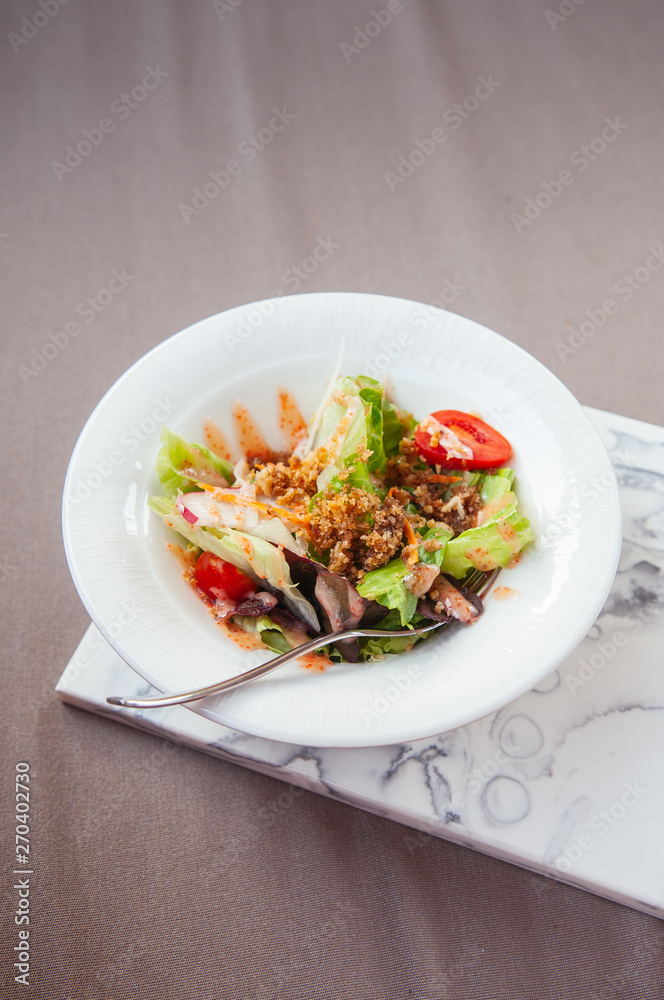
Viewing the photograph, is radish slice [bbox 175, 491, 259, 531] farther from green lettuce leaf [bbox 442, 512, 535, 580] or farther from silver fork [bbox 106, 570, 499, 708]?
green lettuce leaf [bbox 442, 512, 535, 580]

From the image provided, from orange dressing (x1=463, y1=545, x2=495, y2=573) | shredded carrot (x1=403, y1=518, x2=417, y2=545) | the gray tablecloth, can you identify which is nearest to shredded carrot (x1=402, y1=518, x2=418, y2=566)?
shredded carrot (x1=403, y1=518, x2=417, y2=545)

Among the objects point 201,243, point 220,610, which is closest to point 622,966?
point 220,610

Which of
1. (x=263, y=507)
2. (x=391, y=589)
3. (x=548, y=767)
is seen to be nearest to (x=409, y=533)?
(x=391, y=589)

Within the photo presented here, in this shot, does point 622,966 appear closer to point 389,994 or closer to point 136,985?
A: point 389,994

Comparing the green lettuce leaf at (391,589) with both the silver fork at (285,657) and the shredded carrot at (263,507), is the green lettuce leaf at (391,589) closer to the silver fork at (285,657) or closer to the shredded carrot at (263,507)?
the silver fork at (285,657)

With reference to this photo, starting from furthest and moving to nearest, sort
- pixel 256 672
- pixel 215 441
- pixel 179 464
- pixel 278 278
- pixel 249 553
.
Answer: pixel 278 278 → pixel 215 441 → pixel 179 464 → pixel 249 553 → pixel 256 672

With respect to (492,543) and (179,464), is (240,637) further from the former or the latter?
(492,543)
